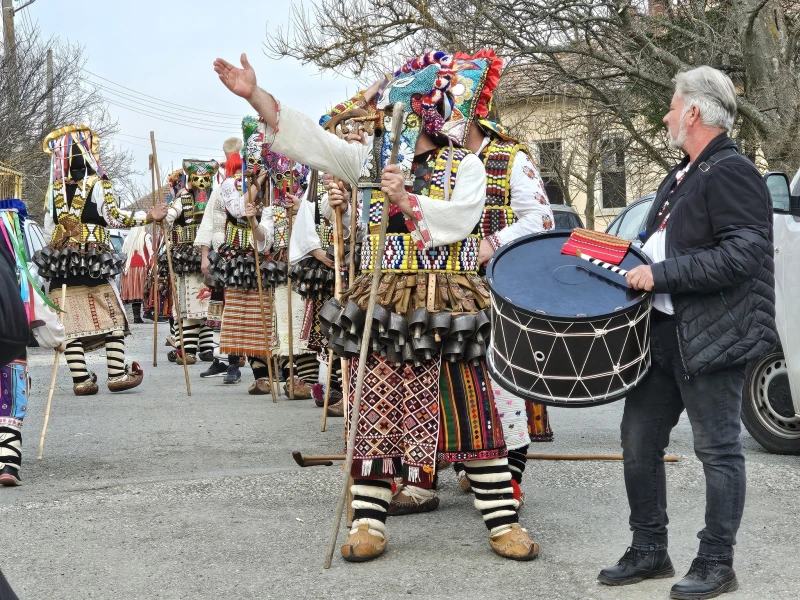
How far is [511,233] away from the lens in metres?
5.75

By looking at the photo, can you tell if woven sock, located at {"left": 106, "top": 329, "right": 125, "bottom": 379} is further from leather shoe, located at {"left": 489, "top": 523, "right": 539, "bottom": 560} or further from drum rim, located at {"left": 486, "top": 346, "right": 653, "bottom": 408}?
drum rim, located at {"left": 486, "top": 346, "right": 653, "bottom": 408}

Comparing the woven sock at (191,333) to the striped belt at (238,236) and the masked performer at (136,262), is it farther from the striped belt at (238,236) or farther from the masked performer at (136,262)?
the striped belt at (238,236)

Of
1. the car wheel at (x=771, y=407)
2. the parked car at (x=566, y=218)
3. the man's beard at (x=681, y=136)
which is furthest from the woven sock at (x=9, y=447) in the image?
the parked car at (x=566, y=218)

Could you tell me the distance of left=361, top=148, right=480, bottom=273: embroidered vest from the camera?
492 cm

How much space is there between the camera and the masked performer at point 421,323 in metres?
4.77

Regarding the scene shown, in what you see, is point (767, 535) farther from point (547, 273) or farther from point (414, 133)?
point (414, 133)

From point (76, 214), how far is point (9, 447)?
415 cm

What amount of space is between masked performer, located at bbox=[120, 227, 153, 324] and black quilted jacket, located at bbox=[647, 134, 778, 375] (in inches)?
509

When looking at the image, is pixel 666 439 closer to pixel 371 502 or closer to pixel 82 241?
pixel 371 502

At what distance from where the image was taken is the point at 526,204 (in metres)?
5.82

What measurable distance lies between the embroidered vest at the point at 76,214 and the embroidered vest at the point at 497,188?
5.39 metres

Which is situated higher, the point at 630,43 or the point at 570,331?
the point at 630,43

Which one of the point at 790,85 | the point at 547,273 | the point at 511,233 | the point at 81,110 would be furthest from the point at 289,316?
the point at 81,110

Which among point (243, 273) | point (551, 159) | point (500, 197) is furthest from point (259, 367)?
point (551, 159)
